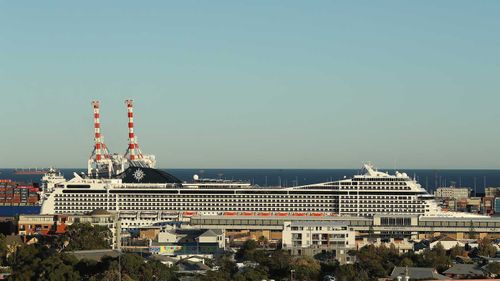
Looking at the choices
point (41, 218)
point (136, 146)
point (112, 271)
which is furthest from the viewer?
point (136, 146)

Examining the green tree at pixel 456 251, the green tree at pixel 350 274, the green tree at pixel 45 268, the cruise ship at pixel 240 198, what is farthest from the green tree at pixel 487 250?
the green tree at pixel 45 268

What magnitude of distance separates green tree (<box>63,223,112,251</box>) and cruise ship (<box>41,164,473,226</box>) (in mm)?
19834

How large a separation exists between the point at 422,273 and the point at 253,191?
123 feet

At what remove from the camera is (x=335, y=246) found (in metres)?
69.7

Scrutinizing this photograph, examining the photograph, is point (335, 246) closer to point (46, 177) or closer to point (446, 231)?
point (446, 231)

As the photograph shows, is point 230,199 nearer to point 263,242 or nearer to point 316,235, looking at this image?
point 263,242

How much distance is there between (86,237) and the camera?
66.0m

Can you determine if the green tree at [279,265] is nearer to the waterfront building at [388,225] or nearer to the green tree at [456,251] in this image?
the green tree at [456,251]

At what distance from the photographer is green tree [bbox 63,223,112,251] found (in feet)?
213

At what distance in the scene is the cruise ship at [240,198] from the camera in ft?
296

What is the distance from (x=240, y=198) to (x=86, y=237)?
26.4 m

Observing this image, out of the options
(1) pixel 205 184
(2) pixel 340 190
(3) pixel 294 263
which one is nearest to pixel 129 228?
(1) pixel 205 184

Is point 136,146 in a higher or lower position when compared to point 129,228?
higher

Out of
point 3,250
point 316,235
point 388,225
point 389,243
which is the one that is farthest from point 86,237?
point 388,225
